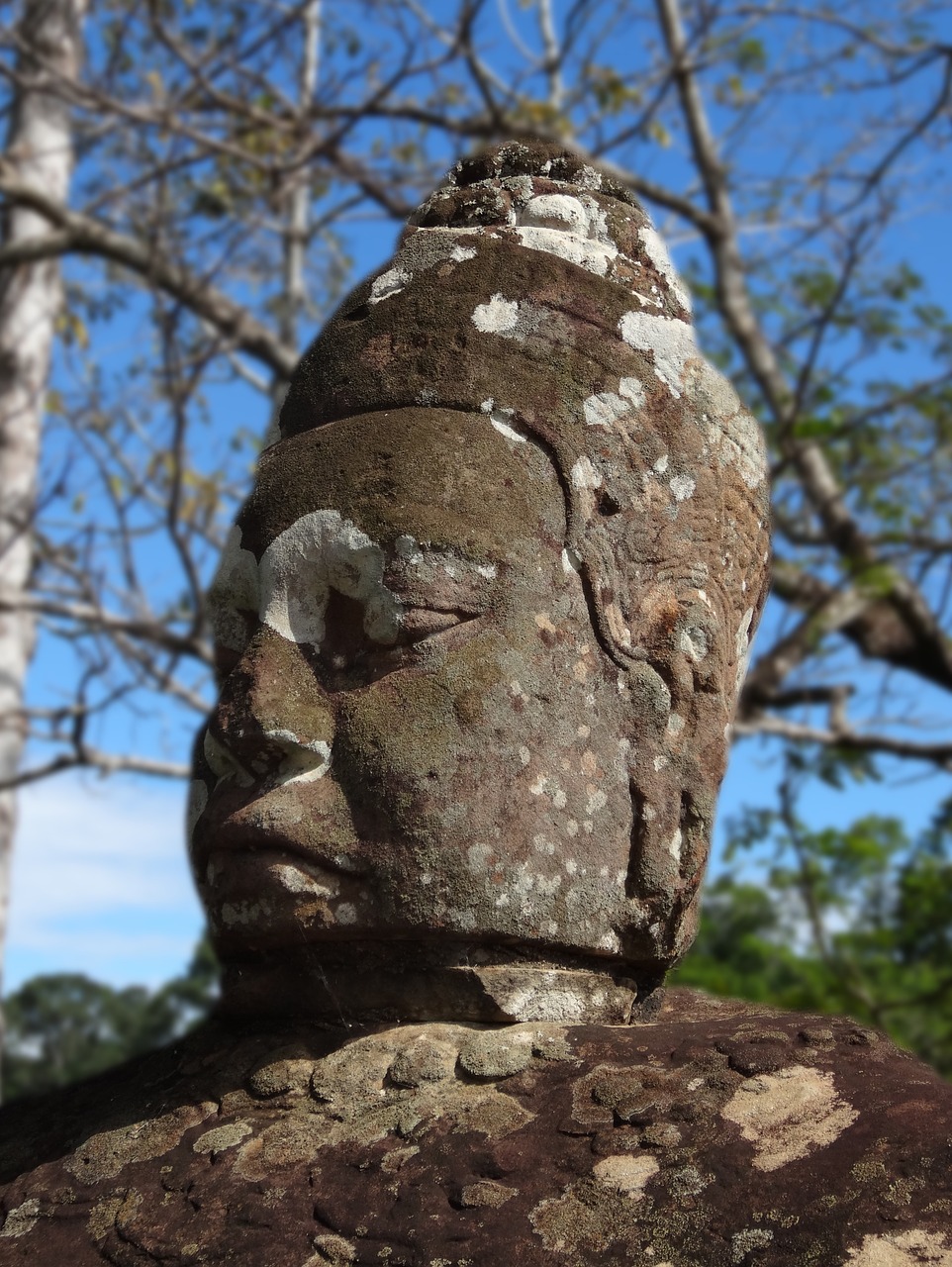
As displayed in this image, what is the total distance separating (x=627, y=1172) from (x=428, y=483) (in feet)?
3.58

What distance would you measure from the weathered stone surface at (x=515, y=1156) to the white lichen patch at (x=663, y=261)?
1362 millimetres

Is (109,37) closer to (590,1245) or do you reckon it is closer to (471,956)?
(471,956)

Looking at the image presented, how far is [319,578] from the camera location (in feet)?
8.03

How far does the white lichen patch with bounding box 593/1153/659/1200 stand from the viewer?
6.19 feet

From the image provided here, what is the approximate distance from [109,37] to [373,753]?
752 centimetres

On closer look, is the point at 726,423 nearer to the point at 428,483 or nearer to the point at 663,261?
the point at 663,261

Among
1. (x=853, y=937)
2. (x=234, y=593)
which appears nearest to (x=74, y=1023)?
(x=853, y=937)

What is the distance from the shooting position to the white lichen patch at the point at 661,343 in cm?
265

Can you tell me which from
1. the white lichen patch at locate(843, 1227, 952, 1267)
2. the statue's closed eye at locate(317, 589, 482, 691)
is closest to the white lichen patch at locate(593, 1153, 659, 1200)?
the white lichen patch at locate(843, 1227, 952, 1267)

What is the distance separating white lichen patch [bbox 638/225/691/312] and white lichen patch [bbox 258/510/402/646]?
34.4 inches

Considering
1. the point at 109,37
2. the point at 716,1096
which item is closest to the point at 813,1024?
the point at 716,1096

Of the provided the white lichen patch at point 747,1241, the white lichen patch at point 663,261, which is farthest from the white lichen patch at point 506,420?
the white lichen patch at point 747,1241

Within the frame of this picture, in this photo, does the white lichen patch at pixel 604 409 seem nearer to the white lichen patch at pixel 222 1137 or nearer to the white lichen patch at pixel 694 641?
the white lichen patch at pixel 694 641

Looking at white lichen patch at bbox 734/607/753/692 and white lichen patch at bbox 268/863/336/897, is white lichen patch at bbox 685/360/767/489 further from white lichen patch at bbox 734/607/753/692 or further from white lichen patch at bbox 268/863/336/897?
white lichen patch at bbox 268/863/336/897
